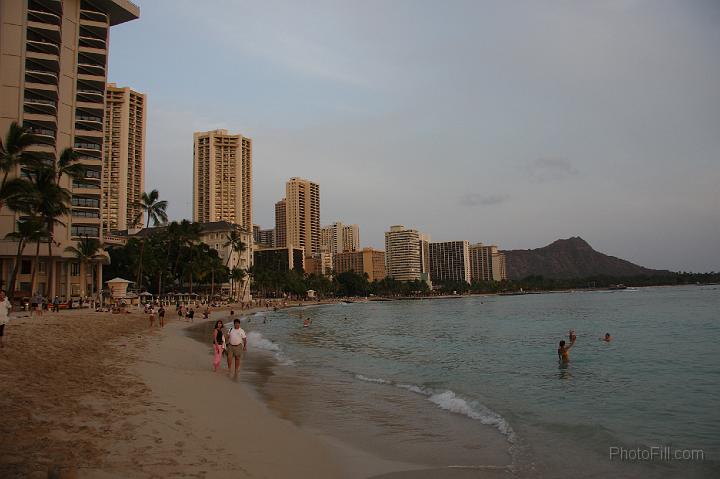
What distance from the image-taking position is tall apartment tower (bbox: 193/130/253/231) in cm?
14325

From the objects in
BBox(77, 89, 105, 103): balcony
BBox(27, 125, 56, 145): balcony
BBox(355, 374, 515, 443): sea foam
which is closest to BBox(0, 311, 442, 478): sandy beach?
BBox(355, 374, 515, 443): sea foam

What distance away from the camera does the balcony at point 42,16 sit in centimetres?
5464

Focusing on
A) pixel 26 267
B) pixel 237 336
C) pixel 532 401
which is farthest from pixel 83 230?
pixel 532 401

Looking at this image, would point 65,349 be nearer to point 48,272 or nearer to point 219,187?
point 48,272

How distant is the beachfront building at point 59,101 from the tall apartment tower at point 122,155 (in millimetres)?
38394

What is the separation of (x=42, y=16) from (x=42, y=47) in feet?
11.7

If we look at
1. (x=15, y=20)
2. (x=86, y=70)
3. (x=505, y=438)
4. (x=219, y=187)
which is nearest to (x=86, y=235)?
(x=86, y=70)

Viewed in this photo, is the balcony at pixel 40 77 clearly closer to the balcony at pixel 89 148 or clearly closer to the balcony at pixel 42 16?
the balcony at pixel 42 16

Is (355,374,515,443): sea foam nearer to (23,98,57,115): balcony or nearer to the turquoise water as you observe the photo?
the turquoise water

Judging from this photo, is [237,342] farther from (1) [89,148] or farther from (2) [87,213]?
(1) [89,148]

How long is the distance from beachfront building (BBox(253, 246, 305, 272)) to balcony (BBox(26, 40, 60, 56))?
116 metres

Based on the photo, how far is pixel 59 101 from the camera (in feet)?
185

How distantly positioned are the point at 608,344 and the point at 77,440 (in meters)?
25.7

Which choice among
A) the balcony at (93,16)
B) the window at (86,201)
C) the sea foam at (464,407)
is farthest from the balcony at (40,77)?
the sea foam at (464,407)
